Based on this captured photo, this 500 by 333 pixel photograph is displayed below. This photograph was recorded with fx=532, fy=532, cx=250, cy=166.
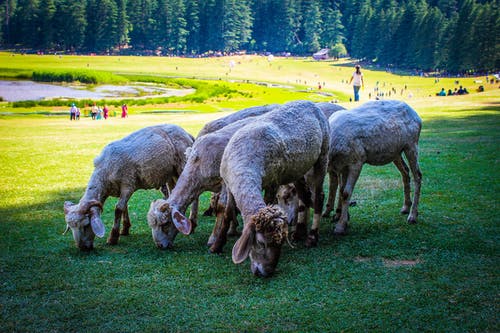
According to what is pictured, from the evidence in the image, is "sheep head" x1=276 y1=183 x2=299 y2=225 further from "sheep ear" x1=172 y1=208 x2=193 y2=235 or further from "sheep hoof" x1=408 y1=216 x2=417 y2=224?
"sheep ear" x1=172 y1=208 x2=193 y2=235

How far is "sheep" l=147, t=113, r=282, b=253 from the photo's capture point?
961 centimetres

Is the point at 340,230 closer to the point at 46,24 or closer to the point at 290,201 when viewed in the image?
the point at 290,201

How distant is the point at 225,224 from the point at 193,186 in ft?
3.17

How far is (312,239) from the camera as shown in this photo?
9.91m

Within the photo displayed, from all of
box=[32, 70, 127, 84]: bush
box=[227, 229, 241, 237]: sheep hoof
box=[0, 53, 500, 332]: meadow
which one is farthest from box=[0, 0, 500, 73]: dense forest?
box=[227, 229, 241, 237]: sheep hoof

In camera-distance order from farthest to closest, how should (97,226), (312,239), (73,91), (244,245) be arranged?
(73,91) < (312,239) < (97,226) < (244,245)

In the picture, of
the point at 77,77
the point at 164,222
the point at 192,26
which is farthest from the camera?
the point at 192,26

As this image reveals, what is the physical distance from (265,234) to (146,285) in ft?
6.64

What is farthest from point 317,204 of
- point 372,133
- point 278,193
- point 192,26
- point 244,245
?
point 192,26

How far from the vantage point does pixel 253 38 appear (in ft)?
552

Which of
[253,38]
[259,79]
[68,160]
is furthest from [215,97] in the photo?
[253,38]

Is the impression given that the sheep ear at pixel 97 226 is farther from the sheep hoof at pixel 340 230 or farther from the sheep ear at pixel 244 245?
the sheep hoof at pixel 340 230

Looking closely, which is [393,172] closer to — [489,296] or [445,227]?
[445,227]

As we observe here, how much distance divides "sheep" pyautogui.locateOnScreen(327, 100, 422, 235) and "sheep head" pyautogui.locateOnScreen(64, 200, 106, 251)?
4682 mm
